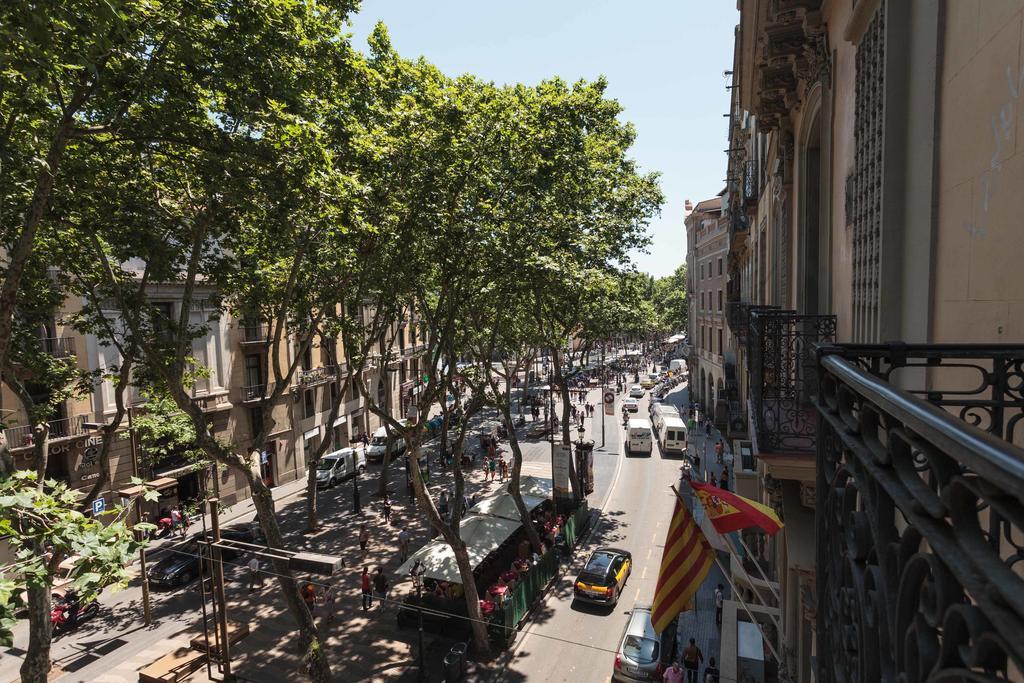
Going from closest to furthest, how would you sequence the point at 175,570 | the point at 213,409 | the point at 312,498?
the point at 175,570 → the point at 312,498 → the point at 213,409

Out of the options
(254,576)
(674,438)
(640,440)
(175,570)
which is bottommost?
(254,576)

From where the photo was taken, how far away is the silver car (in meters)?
12.9

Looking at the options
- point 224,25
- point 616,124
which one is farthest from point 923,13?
point 616,124

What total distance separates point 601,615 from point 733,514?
31.8 ft

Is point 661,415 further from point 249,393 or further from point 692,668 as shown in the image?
point 692,668

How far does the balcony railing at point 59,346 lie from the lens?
1962 centimetres

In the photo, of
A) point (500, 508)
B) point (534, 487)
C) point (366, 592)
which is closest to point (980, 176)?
point (366, 592)

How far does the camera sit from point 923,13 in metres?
4.83

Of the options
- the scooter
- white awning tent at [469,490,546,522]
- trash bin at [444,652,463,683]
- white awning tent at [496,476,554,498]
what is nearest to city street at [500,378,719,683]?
trash bin at [444,652,463,683]

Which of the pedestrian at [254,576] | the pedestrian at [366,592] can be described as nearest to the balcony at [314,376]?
the pedestrian at [254,576]

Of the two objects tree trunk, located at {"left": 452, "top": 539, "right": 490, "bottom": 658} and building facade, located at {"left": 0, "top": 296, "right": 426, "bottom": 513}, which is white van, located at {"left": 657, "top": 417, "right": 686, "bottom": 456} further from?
tree trunk, located at {"left": 452, "top": 539, "right": 490, "bottom": 658}

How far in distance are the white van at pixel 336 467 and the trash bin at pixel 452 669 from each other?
16.1m

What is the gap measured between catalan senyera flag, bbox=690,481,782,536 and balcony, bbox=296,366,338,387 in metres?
25.1

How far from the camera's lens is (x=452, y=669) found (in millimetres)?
13180
